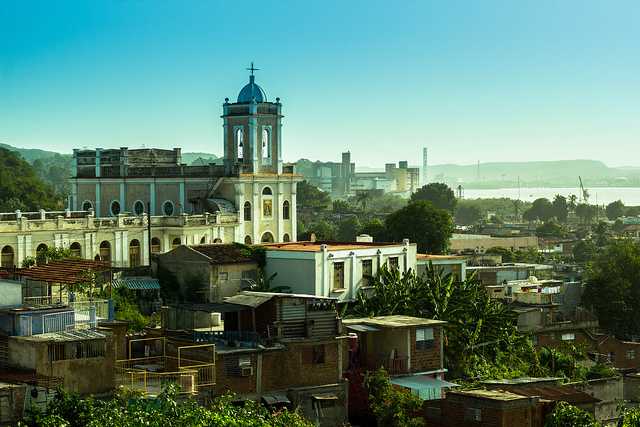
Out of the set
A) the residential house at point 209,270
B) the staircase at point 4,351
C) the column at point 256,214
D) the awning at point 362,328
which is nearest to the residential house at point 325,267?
the residential house at point 209,270

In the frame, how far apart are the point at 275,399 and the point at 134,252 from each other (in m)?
25.0

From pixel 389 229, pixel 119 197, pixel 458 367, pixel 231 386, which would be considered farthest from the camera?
pixel 389 229

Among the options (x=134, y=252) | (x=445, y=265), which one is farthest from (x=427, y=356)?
(x=134, y=252)

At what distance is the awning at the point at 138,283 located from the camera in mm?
40906

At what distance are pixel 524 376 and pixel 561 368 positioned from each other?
3758 mm

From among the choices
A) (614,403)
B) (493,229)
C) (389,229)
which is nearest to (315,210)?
(493,229)

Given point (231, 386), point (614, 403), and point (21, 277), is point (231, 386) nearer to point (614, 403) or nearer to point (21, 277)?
point (21, 277)

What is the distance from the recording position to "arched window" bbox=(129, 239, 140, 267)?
52250 millimetres

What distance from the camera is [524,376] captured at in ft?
121

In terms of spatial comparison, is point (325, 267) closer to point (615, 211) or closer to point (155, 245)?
point (155, 245)

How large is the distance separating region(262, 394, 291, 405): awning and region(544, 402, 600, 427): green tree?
5837 mm

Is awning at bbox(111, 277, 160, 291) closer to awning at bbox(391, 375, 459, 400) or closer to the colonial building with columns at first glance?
awning at bbox(391, 375, 459, 400)

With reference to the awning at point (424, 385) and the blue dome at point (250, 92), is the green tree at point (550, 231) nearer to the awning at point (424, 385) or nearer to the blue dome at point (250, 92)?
the blue dome at point (250, 92)

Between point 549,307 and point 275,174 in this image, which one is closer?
point 549,307
